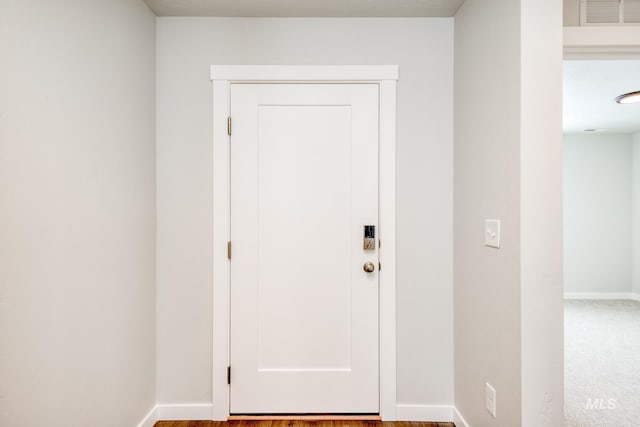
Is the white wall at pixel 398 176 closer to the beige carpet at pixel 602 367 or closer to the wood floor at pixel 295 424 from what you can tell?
the wood floor at pixel 295 424

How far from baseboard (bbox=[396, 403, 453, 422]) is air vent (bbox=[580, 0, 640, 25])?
219 centimetres

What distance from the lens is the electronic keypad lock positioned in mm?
2107

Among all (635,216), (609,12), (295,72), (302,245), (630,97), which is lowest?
(302,245)

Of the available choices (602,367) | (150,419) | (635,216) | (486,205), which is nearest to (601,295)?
(635,216)

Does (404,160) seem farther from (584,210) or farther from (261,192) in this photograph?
(584,210)

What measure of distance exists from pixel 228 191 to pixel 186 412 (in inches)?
52.0

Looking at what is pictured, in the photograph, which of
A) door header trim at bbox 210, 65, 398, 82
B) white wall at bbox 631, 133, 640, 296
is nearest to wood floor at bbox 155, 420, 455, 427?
door header trim at bbox 210, 65, 398, 82

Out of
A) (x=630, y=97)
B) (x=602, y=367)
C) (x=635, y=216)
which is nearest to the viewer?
(x=602, y=367)

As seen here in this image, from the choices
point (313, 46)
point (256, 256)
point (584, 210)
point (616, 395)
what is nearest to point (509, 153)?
point (313, 46)

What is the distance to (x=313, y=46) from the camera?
211cm

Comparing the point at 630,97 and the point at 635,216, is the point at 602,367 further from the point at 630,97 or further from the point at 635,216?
the point at 635,216

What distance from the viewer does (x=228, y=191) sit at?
211cm

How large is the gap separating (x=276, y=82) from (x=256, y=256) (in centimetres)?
103
